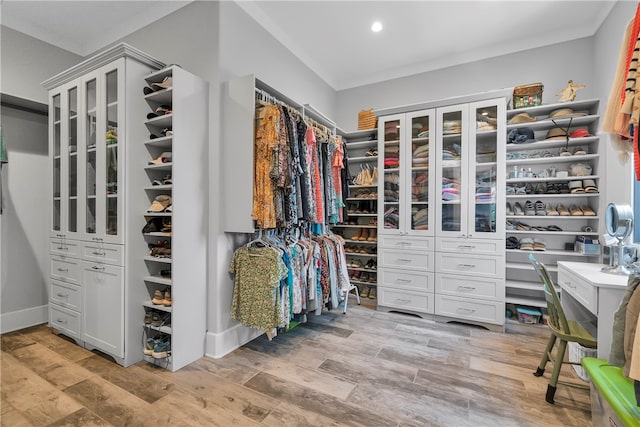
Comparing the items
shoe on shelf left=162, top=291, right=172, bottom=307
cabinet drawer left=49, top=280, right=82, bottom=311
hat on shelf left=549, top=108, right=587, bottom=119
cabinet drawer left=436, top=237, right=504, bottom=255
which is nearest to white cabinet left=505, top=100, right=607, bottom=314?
hat on shelf left=549, top=108, right=587, bottom=119

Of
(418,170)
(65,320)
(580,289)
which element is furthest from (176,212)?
(580,289)

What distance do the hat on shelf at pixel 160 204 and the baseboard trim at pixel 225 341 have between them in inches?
42.9

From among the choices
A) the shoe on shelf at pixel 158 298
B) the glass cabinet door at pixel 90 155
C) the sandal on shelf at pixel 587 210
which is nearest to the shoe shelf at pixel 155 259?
the shoe on shelf at pixel 158 298

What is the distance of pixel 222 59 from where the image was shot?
2381 millimetres

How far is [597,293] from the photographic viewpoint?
5.57 feet

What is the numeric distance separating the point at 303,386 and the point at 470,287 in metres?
2.05

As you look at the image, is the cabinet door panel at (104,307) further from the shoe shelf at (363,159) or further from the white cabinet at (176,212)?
the shoe shelf at (363,159)

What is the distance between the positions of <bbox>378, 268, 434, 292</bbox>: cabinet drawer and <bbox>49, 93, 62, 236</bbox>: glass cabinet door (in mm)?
3312

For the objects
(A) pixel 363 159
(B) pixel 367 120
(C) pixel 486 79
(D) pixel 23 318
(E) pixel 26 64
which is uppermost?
(C) pixel 486 79

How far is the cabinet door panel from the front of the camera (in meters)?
2.14

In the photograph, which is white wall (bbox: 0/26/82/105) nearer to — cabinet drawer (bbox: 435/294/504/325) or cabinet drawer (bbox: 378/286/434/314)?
cabinet drawer (bbox: 378/286/434/314)

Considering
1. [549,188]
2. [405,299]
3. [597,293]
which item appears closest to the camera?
[597,293]

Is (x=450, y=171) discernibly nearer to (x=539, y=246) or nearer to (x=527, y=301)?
(x=539, y=246)

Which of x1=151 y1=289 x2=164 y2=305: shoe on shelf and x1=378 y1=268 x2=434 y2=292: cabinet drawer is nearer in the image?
x1=151 y1=289 x2=164 y2=305: shoe on shelf
